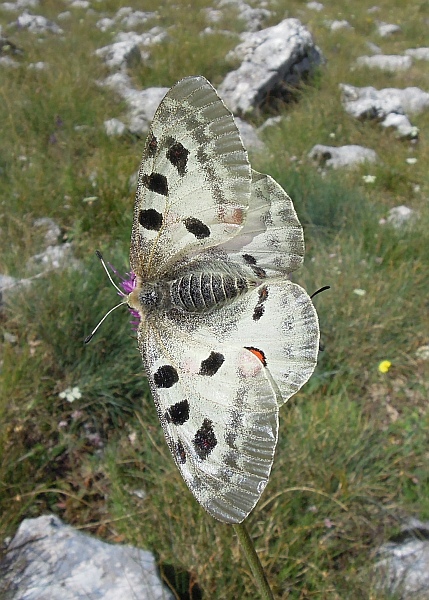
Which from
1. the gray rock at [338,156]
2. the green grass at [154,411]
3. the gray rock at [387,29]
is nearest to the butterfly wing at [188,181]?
the green grass at [154,411]

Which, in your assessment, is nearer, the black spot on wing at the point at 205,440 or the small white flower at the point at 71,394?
the black spot on wing at the point at 205,440

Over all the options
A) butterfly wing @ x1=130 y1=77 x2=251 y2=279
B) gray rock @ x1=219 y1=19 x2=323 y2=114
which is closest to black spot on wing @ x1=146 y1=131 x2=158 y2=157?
butterfly wing @ x1=130 y1=77 x2=251 y2=279

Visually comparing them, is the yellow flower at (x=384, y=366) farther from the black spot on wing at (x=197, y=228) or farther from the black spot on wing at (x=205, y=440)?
the black spot on wing at (x=205, y=440)

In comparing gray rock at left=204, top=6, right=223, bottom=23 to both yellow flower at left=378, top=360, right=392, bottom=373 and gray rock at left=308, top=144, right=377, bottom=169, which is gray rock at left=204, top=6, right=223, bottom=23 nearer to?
gray rock at left=308, top=144, right=377, bottom=169

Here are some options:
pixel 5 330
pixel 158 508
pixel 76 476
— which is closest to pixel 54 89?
pixel 5 330

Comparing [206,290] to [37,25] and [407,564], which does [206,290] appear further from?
[37,25]

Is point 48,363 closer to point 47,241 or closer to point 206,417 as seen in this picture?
point 47,241

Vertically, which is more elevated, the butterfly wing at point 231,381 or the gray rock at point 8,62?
the butterfly wing at point 231,381
